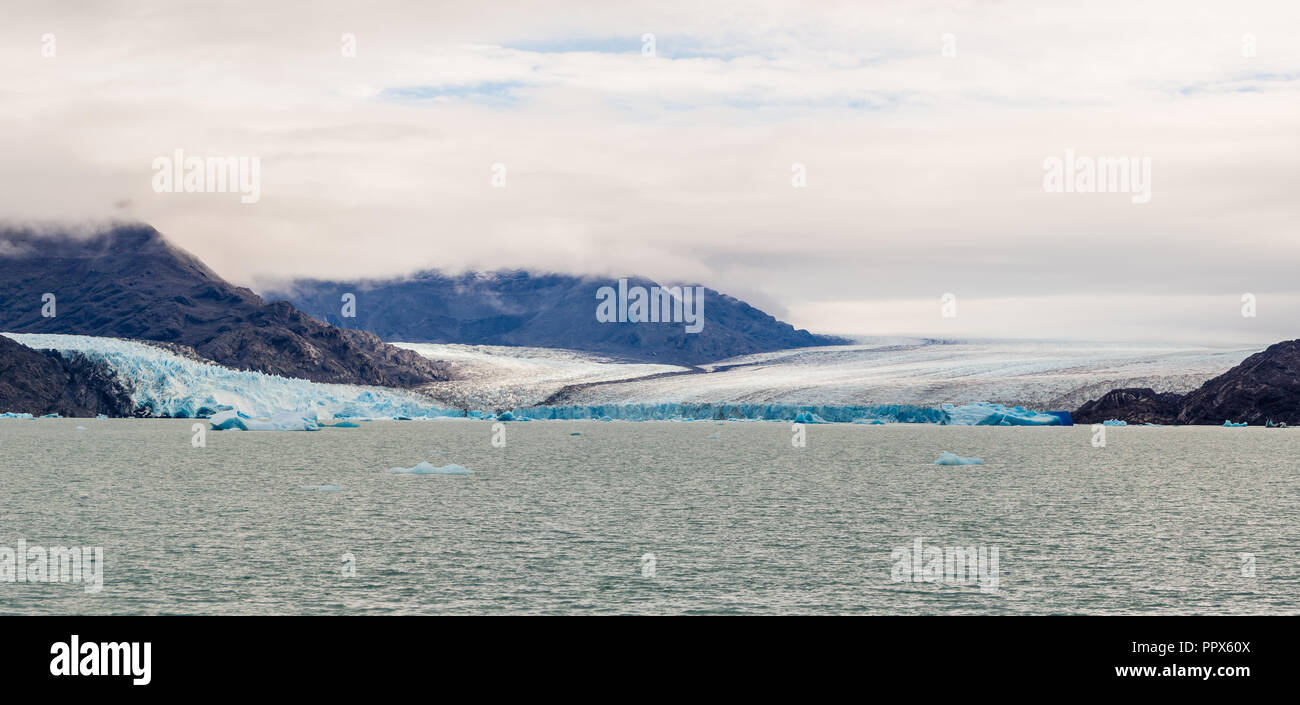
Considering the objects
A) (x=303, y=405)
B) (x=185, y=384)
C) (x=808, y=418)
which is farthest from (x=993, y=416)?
(x=185, y=384)

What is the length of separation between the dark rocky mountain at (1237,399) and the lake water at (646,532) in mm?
42987

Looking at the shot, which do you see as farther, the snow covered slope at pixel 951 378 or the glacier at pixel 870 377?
the glacier at pixel 870 377

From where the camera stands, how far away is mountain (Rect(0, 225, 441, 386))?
138 meters

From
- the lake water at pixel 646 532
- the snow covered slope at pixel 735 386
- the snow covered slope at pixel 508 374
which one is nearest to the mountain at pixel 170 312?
the snow covered slope at pixel 508 374

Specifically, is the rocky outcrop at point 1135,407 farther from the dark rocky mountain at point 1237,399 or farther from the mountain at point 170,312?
the mountain at point 170,312

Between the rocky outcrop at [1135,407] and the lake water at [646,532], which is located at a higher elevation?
the rocky outcrop at [1135,407]

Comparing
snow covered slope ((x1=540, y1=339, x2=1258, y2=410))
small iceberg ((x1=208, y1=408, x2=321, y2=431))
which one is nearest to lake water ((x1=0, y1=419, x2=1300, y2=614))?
small iceberg ((x1=208, y1=408, x2=321, y2=431))

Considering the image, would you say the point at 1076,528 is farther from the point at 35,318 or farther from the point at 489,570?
the point at 35,318

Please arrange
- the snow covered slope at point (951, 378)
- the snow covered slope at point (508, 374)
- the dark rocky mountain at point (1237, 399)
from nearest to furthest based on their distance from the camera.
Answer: the dark rocky mountain at point (1237, 399)
the snow covered slope at point (951, 378)
the snow covered slope at point (508, 374)

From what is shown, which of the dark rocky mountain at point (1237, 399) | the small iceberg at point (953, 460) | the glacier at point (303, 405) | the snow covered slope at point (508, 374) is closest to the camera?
the small iceberg at point (953, 460)

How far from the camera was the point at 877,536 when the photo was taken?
79.5 ft

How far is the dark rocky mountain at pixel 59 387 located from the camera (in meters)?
97.6

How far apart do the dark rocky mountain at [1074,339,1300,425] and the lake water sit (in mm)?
42987

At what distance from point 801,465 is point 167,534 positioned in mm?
29915
